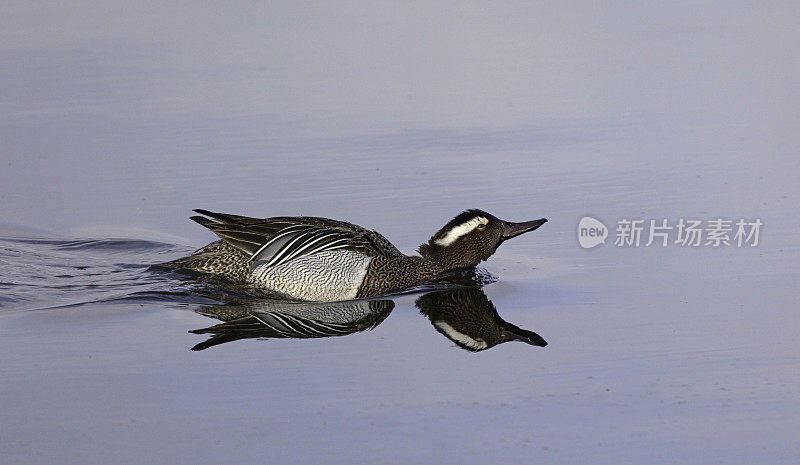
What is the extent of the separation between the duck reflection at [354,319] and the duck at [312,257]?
195 mm

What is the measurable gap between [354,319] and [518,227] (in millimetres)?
1862

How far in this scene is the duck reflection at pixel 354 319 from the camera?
8.92 metres

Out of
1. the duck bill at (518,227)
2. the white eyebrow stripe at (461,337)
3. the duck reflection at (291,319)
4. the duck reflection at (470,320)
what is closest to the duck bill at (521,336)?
the duck reflection at (470,320)

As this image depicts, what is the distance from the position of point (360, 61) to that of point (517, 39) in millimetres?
2155

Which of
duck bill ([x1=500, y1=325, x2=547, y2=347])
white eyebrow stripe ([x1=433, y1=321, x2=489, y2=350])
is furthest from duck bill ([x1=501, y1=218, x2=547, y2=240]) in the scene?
duck bill ([x1=500, y1=325, x2=547, y2=347])

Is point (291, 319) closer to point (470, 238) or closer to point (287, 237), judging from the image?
point (287, 237)

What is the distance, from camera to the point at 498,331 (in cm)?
909

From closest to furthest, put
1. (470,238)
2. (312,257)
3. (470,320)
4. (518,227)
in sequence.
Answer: (470,320)
(312,257)
(518,227)
(470,238)

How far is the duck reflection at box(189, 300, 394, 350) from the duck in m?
0.19

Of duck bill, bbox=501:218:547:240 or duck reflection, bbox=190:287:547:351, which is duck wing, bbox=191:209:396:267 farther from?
duck bill, bbox=501:218:547:240

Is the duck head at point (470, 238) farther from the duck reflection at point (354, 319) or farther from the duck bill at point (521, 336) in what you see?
the duck bill at point (521, 336)

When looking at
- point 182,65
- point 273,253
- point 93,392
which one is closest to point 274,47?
point 182,65

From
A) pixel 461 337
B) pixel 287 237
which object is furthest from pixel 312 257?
pixel 461 337

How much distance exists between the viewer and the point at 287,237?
10.4 m
